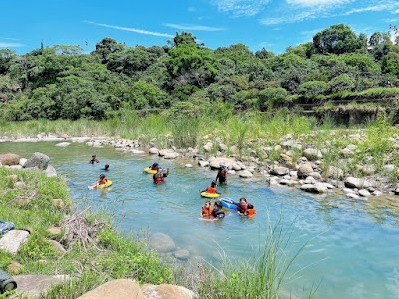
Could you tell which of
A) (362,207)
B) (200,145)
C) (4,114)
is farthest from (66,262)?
(4,114)

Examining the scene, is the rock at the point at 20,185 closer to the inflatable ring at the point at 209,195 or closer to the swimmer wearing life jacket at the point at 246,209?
the inflatable ring at the point at 209,195

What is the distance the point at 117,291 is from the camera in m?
2.95

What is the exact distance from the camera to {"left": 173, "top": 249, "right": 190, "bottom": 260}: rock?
18.5 feet

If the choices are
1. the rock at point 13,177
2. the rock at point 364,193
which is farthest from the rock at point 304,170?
the rock at point 13,177

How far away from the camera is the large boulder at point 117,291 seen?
9.39ft

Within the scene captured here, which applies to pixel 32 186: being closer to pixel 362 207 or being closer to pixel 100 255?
pixel 100 255

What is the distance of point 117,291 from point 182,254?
9.35 ft

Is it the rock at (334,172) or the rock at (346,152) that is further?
the rock at (346,152)

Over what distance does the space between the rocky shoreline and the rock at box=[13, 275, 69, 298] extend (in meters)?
7.61

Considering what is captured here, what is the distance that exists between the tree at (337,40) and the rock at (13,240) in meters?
48.7

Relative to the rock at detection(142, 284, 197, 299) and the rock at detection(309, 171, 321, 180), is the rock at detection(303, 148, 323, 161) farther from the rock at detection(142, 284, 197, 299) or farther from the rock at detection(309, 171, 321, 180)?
the rock at detection(142, 284, 197, 299)

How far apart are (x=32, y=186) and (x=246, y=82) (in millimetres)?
26962

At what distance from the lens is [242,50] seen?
51.4 meters

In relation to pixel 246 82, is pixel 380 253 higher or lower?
lower
